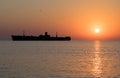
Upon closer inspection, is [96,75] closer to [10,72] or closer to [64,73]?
[64,73]

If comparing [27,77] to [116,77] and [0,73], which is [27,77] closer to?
[0,73]

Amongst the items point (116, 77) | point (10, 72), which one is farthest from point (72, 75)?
point (10, 72)

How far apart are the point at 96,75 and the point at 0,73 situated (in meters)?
9.74

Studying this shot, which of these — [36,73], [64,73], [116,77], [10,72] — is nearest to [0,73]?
[10,72]

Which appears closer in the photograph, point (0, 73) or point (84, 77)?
point (84, 77)

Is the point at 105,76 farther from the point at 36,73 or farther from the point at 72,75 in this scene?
the point at 36,73

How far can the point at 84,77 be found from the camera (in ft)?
109

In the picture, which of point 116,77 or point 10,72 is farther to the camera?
point 10,72

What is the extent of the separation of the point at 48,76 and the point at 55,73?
2492 millimetres

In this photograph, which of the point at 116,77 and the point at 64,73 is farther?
the point at 64,73

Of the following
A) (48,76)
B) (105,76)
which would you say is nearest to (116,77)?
(105,76)

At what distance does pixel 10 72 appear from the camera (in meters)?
36.6

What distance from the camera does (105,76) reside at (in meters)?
34.2

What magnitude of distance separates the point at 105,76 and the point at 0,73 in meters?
10.6
